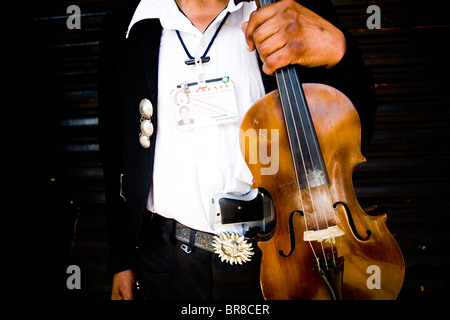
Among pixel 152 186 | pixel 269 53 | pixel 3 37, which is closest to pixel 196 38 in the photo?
pixel 269 53

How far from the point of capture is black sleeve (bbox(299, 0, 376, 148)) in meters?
1.15

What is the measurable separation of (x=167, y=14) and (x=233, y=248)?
3.91ft

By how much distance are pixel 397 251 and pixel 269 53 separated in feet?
2.78

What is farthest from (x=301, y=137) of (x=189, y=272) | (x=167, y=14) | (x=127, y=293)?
(x=127, y=293)

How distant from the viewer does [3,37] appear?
2350 mm

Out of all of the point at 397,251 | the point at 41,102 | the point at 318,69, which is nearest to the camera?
the point at 397,251

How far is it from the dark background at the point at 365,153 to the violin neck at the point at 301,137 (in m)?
1.60

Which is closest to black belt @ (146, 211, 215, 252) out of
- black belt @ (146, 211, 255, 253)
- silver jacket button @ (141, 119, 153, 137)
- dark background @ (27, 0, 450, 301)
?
black belt @ (146, 211, 255, 253)

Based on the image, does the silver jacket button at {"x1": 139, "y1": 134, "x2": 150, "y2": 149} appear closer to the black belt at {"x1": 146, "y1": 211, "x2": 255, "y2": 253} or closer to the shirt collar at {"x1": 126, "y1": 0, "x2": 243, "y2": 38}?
the black belt at {"x1": 146, "y1": 211, "x2": 255, "y2": 253}

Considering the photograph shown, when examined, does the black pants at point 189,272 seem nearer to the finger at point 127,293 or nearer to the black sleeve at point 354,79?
the finger at point 127,293

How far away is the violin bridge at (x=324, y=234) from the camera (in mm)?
908

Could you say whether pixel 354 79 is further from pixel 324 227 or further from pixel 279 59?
pixel 324 227

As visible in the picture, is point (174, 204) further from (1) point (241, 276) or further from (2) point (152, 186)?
(1) point (241, 276)

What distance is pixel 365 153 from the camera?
233 cm
